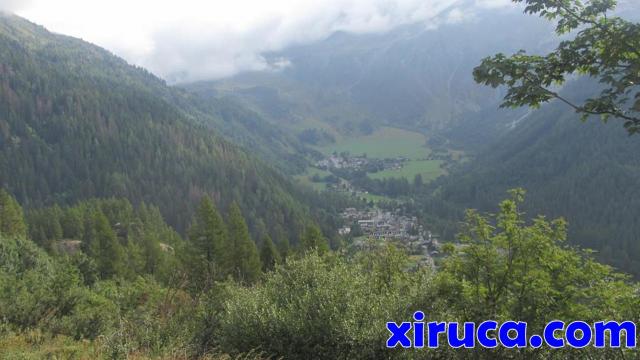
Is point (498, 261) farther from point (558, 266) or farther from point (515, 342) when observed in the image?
point (515, 342)

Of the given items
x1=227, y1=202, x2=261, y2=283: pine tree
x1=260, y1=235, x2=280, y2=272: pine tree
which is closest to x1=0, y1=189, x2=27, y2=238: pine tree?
x1=227, y1=202, x2=261, y2=283: pine tree

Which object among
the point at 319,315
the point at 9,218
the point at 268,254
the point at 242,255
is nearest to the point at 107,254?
the point at 242,255

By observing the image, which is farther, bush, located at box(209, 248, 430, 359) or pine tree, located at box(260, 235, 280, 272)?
pine tree, located at box(260, 235, 280, 272)

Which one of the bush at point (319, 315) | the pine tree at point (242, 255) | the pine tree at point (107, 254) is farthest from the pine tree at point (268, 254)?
the bush at point (319, 315)

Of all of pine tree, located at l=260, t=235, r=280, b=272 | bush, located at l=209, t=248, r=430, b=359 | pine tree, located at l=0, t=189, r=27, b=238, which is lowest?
pine tree, located at l=260, t=235, r=280, b=272

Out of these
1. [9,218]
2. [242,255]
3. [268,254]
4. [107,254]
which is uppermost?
[9,218]

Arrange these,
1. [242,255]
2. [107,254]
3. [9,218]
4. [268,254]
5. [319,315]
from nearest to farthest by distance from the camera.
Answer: [319,315] → [107,254] → [242,255] → [268,254] → [9,218]

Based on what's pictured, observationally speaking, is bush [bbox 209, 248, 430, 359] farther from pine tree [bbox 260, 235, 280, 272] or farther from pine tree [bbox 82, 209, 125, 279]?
pine tree [bbox 82, 209, 125, 279]

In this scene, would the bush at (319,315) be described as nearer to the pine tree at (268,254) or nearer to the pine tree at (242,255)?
the pine tree at (242,255)

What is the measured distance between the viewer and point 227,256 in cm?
6016

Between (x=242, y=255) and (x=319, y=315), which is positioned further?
(x=242, y=255)

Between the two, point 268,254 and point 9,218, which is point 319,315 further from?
point 9,218

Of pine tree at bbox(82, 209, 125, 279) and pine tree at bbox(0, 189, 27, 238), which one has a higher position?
pine tree at bbox(0, 189, 27, 238)

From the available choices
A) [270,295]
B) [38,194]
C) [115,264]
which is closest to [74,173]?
[38,194]
